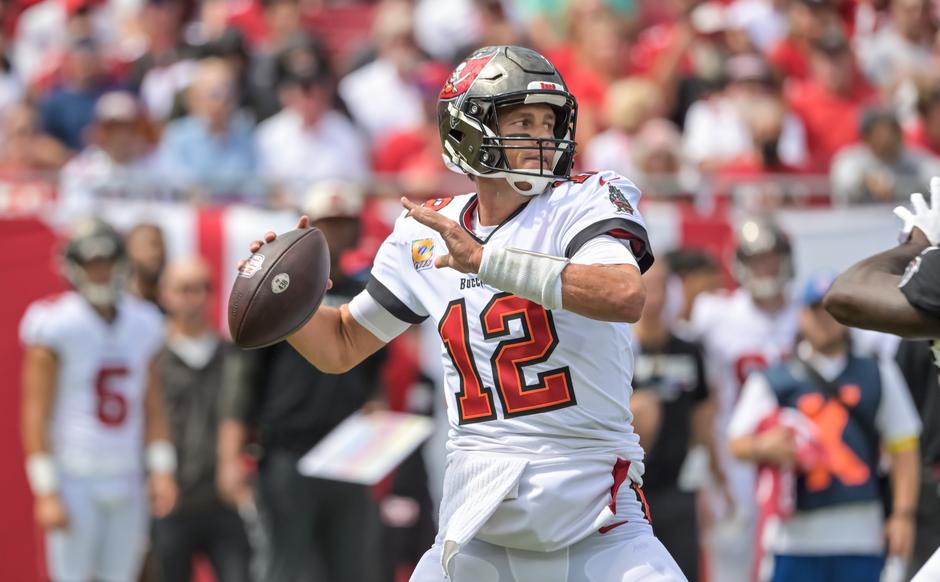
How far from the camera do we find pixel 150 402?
25.5 feet

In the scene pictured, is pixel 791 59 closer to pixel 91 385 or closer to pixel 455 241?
pixel 91 385

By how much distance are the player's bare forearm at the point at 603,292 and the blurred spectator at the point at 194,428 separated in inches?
154

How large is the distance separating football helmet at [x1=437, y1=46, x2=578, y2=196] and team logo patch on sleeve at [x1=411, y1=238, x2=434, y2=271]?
0.23 meters

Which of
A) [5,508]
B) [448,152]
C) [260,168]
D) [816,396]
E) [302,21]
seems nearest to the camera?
[448,152]

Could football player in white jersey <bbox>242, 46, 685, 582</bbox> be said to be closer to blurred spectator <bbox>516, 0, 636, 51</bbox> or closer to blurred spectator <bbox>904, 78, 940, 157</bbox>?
blurred spectator <bbox>904, 78, 940, 157</bbox>

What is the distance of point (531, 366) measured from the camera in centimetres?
402

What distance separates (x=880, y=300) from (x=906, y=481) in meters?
3.16

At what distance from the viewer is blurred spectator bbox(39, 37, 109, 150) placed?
10.4 m

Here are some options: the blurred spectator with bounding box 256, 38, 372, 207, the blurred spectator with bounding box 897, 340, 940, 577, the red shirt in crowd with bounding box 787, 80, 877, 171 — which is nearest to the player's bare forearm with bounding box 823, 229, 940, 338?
the blurred spectator with bounding box 897, 340, 940, 577

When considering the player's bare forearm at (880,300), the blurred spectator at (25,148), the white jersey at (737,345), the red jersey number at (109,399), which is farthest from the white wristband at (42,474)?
the player's bare forearm at (880,300)

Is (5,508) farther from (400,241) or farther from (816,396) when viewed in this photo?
(400,241)

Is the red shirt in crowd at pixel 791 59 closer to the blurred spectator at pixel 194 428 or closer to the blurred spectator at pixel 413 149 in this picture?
the blurred spectator at pixel 413 149

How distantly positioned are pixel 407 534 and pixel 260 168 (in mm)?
2761

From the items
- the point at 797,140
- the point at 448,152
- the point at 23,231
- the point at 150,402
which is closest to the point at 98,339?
the point at 150,402
